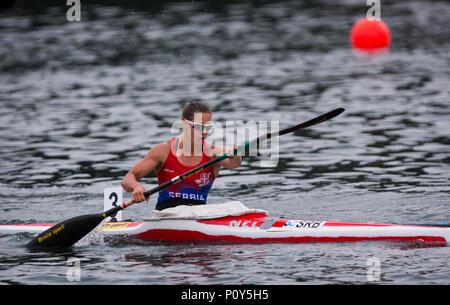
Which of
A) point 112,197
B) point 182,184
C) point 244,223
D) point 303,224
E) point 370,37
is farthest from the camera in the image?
point 370,37

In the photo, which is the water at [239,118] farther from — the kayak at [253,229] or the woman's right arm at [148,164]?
the woman's right arm at [148,164]

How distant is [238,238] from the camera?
10438mm

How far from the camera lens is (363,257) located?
377 inches

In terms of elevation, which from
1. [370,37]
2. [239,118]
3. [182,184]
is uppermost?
[370,37]

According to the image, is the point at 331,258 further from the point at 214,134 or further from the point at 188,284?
the point at 214,134

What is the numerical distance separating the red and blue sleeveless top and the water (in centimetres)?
70

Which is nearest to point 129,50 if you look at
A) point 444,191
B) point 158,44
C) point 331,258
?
point 158,44

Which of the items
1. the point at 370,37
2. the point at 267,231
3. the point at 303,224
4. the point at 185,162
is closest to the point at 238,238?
the point at 267,231

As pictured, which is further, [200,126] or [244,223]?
[244,223]

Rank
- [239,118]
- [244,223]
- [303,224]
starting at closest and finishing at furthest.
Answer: [303,224]
[244,223]
[239,118]

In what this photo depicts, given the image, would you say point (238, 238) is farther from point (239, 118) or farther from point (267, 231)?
point (239, 118)

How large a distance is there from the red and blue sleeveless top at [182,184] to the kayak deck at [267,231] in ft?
1.17

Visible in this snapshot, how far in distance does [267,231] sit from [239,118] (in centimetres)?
926

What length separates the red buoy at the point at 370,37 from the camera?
2789 cm
